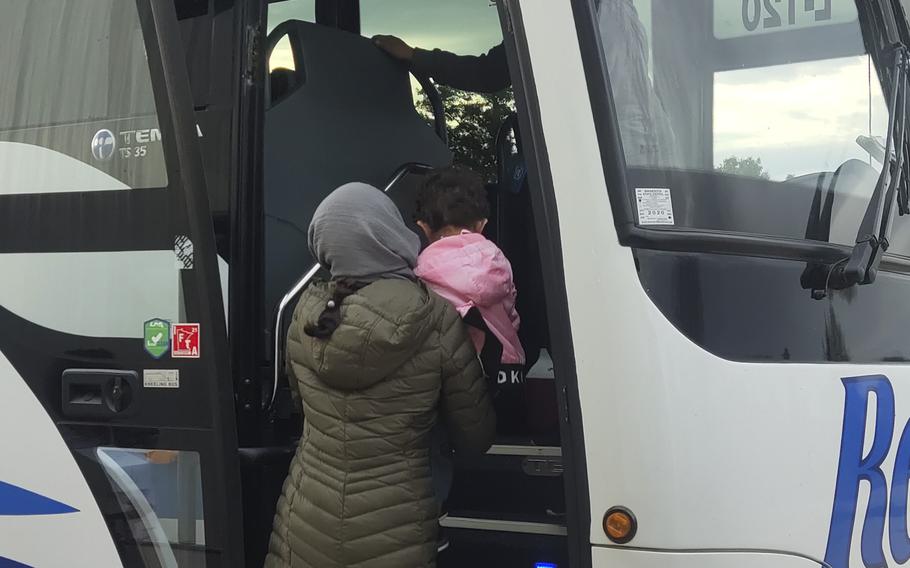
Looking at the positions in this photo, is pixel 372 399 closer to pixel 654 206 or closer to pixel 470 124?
pixel 654 206

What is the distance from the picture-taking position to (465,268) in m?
2.65

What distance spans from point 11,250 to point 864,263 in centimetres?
226

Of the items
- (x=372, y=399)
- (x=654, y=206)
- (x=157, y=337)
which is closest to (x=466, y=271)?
(x=372, y=399)

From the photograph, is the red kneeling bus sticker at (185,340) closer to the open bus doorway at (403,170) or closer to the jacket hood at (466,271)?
the open bus doorway at (403,170)

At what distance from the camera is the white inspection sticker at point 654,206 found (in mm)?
2246

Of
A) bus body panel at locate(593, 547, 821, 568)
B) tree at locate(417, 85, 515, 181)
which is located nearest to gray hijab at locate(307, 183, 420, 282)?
bus body panel at locate(593, 547, 821, 568)

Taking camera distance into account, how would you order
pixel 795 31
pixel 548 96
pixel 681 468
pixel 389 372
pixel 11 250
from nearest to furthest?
pixel 681 468, pixel 548 96, pixel 389 372, pixel 795 31, pixel 11 250

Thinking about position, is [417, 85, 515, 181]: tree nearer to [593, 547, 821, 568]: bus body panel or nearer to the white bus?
the white bus

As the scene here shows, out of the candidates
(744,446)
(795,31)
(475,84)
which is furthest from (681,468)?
(475,84)

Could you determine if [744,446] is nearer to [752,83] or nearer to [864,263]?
[864,263]

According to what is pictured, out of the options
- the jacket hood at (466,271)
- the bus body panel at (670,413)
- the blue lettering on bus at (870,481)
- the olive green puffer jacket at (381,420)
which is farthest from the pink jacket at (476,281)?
the blue lettering on bus at (870,481)

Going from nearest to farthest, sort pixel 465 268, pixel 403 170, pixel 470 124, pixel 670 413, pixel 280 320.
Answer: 1. pixel 670 413
2. pixel 465 268
3. pixel 280 320
4. pixel 403 170
5. pixel 470 124

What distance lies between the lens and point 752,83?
2.49m

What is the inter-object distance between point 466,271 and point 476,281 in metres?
0.04
